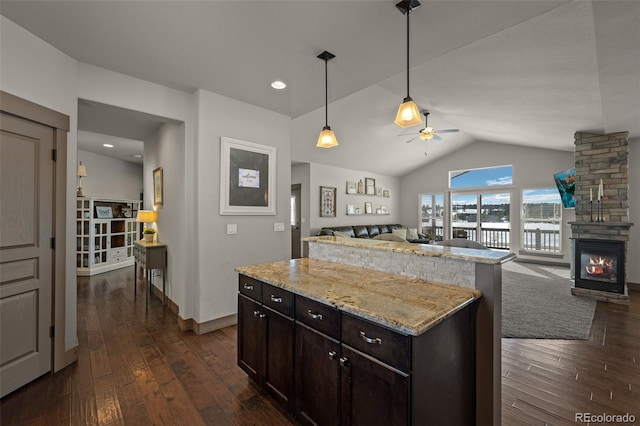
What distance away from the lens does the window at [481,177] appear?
777cm

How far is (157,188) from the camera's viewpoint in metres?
4.30

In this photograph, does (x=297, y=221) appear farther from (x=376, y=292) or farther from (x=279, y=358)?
(x=376, y=292)

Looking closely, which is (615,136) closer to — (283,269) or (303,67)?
(303,67)

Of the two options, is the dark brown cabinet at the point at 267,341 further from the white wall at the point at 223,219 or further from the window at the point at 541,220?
the window at the point at 541,220

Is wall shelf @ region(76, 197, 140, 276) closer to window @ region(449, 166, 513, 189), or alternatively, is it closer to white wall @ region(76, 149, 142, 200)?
white wall @ region(76, 149, 142, 200)

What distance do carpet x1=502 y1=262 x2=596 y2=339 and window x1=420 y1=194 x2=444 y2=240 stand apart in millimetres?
3255

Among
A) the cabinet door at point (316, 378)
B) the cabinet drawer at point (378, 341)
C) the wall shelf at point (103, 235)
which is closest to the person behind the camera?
the cabinet drawer at point (378, 341)

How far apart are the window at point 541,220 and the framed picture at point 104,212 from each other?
397 inches

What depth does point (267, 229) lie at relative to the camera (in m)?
3.73

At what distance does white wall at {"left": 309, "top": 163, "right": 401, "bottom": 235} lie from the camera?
712 cm

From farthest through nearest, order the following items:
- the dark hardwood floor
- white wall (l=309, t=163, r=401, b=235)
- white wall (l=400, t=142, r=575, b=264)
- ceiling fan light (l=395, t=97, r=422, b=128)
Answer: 1. white wall (l=309, t=163, r=401, b=235)
2. white wall (l=400, t=142, r=575, b=264)
3. ceiling fan light (l=395, t=97, r=422, b=128)
4. the dark hardwood floor

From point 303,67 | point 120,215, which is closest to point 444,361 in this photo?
point 303,67

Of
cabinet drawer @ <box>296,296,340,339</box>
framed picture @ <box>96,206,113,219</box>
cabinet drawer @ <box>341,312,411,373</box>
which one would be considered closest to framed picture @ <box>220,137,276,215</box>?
cabinet drawer @ <box>296,296,340,339</box>

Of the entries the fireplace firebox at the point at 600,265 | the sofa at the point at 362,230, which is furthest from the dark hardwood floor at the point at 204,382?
the sofa at the point at 362,230
